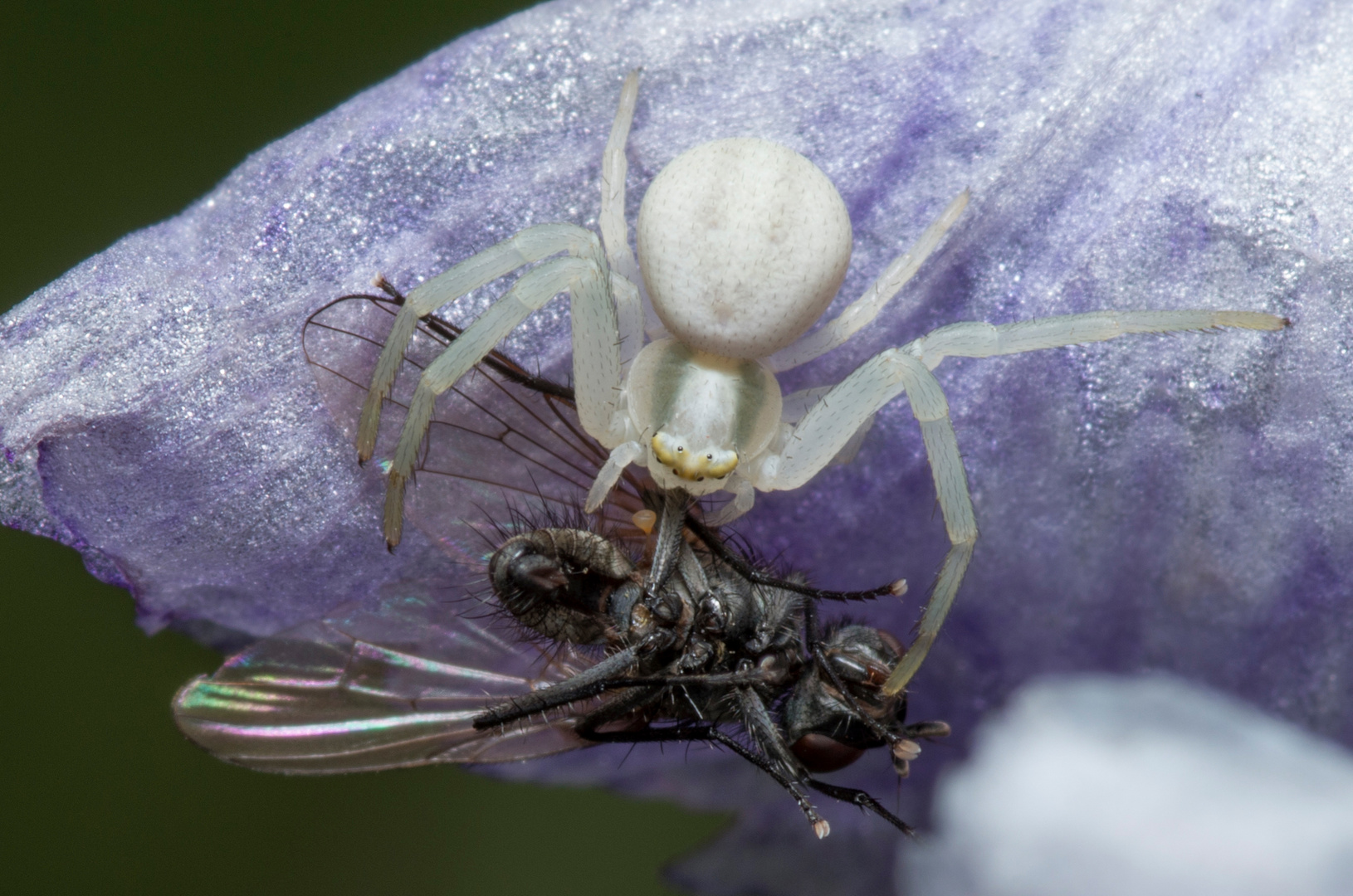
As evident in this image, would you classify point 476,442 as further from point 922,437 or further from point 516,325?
point 922,437

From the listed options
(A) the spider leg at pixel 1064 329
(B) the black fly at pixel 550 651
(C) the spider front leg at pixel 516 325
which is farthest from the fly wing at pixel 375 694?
(A) the spider leg at pixel 1064 329

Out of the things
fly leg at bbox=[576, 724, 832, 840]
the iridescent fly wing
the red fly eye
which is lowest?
fly leg at bbox=[576, 724, 832, 840]

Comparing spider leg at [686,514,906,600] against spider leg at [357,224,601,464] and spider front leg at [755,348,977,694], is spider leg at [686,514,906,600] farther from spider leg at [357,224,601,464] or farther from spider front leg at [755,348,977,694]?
spider leg at [357,224,601,464]

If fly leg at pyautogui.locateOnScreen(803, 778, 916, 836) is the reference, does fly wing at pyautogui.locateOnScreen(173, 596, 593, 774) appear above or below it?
below

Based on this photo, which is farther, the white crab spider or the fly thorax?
the fly thorax

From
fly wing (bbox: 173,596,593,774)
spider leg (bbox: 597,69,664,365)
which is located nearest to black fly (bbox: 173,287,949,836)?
fly wing (bbox: 173,596,593,774)

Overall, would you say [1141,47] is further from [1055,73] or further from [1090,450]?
[1090,450]
